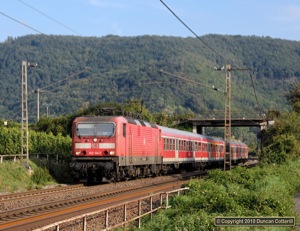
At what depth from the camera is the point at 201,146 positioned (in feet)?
219

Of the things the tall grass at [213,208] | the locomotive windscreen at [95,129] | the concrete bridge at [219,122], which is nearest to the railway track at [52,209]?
the tall grass at [213,208]

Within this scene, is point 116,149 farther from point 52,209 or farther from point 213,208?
point 213,208

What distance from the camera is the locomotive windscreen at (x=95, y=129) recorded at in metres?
36.2

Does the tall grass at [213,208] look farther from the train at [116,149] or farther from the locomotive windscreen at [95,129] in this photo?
the locomotive windscreen at [95,129]

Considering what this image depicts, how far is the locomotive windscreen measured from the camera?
3619cm

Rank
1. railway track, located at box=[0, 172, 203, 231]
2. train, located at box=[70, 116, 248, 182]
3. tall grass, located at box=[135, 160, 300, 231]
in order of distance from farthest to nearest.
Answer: train, located at box=[70, 116, 248, 182]
railway track, located at box=[0, 172, 203, 231]
tall grass, located at box=[135, 160, 300, 231]

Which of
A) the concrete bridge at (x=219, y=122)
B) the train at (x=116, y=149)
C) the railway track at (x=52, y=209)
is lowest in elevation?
the railway track at (x=52, y=209)

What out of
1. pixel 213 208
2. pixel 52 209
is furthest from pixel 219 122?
Result: pixel 213 208

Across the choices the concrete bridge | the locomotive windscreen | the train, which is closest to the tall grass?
the train

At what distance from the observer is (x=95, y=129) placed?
36406mm

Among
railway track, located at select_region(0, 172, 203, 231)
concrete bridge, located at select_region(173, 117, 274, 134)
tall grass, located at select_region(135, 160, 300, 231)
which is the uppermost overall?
concrete bridge, located at select_region(173, 117, 274, 134)

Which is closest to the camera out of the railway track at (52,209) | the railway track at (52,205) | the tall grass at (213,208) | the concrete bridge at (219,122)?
the tall grass at (213,208)

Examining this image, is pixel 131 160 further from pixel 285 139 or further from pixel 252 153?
pixel 252 153

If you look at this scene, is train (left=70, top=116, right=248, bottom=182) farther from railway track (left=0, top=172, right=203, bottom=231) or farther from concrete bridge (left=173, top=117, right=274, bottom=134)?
concrete bridge (left=173, top=117, right=274, bottom=134)
